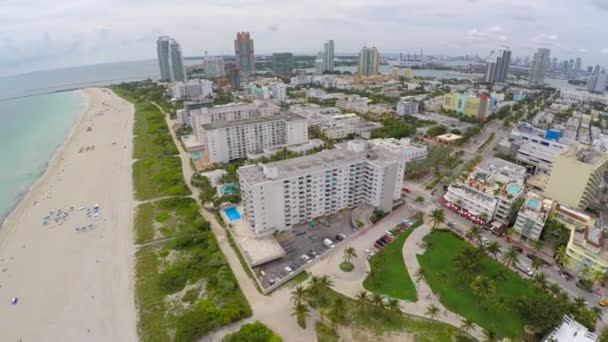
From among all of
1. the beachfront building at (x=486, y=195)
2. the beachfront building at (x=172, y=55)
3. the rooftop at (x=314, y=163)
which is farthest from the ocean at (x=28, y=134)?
the beachfront building at (x=486, y=195)

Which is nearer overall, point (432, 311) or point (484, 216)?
point (432, 311)

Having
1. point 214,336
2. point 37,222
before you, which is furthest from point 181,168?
point 214,336

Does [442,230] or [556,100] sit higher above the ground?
[556,100]

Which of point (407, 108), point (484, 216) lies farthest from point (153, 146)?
point (407, 108)

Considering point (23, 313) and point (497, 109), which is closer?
point (23, 313)

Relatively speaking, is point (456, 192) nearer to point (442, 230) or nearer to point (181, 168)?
point (442, 230)

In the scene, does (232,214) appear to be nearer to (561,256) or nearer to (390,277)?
(390,277)

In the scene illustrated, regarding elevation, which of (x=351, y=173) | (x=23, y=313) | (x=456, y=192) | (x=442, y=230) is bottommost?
(x=23, y=313)

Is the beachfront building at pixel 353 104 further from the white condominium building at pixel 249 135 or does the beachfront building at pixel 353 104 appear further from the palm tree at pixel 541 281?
the palm tree at pixel 541 281
